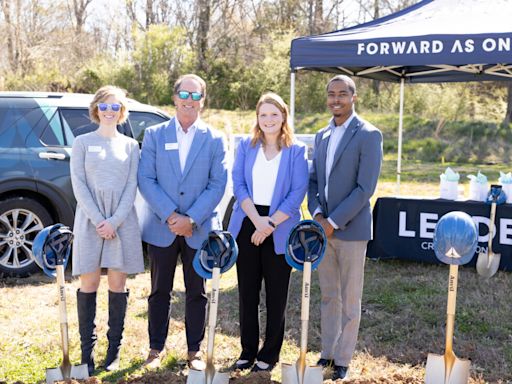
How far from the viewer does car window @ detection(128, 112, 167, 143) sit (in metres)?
7.13

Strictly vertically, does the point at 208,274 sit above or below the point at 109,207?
below

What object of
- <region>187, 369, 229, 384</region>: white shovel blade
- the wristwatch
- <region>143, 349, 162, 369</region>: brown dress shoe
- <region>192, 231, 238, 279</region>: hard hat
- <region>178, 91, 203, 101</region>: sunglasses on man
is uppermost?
<region>178, 91, 203, 101</region>: sunglasses on man

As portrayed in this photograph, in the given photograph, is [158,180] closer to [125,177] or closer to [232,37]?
[125,177]

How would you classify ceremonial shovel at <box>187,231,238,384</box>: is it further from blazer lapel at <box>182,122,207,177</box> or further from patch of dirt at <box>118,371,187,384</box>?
blazer lapel at <box>182,122,207,177</box>

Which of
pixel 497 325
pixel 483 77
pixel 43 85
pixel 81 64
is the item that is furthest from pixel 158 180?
pixel 81 64

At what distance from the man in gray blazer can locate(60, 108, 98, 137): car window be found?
3237 millimetres

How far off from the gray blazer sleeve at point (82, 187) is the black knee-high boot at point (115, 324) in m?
0.54

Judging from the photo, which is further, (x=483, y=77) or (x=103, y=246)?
(x=483, y=77)

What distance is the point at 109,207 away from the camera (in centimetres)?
404

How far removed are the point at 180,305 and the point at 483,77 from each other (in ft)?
17.1

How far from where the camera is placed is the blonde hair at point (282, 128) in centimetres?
400

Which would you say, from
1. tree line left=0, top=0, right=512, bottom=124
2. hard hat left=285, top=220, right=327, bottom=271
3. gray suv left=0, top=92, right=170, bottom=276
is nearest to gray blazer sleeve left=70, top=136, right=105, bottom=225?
hard hat left=285, top=220, right=327, bottom=271

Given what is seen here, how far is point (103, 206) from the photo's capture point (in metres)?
4.04

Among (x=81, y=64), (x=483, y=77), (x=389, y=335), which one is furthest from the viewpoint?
(x=81, y=64)
